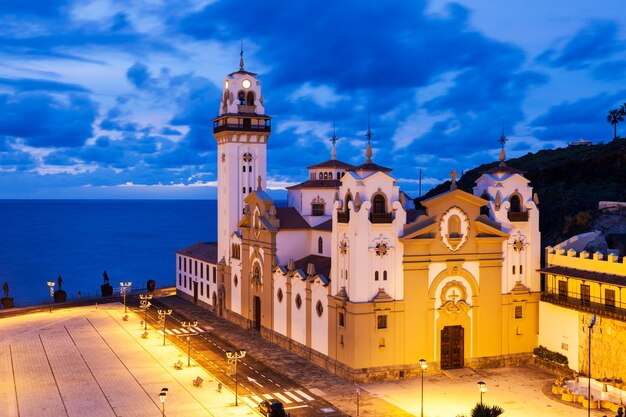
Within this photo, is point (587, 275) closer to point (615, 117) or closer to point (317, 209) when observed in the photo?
point (317, 209)

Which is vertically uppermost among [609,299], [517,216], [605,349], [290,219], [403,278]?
[517,216]

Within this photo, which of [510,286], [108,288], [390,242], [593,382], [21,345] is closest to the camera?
[593,382]

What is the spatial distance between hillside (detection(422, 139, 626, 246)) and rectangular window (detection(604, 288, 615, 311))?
31455 millimetres

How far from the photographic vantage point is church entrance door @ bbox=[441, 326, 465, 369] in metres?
49.9

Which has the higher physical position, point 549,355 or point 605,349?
point 605,349

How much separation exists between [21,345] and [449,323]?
120 feet

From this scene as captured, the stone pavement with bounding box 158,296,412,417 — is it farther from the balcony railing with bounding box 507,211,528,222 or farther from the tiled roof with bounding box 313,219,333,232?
the balcony railing with bounding box 507,211,528,222

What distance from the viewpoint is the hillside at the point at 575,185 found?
268 feet

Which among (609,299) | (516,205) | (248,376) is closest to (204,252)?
(248,376)

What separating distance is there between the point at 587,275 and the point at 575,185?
192 feet

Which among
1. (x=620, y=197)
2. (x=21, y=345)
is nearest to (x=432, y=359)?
(x=21, y=345)

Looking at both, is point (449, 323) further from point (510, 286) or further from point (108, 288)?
point (108, 288)

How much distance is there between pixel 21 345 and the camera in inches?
2261

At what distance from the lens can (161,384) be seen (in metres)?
45.7
